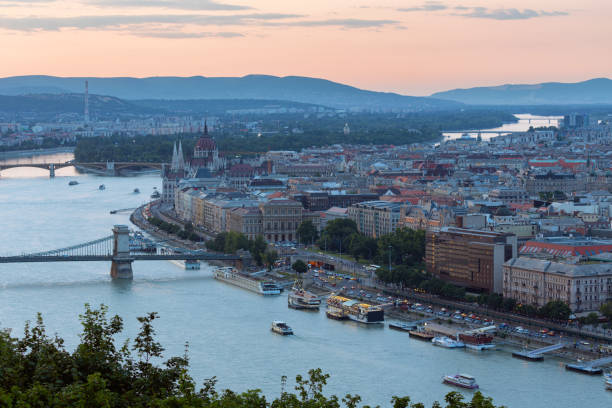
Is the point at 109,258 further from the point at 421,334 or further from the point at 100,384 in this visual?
the point at 100,384

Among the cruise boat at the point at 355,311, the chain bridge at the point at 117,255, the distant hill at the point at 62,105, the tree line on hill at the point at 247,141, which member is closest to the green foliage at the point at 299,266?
the chain bridge at the point at 117,255

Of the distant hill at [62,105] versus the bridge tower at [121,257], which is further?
the distant hill at [62,105]

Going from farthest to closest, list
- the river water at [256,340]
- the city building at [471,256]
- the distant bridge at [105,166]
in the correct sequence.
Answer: the distant bridge at [105,166], the city building at [471,256], the river water at [256,340]

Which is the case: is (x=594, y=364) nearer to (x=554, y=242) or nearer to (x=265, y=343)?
(x=265, y=343)


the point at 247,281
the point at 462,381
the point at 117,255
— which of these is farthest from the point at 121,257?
the point at 462,381

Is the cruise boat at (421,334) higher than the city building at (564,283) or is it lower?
lower

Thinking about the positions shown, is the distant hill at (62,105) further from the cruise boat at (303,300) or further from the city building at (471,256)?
the cruise boat at (303,300)
